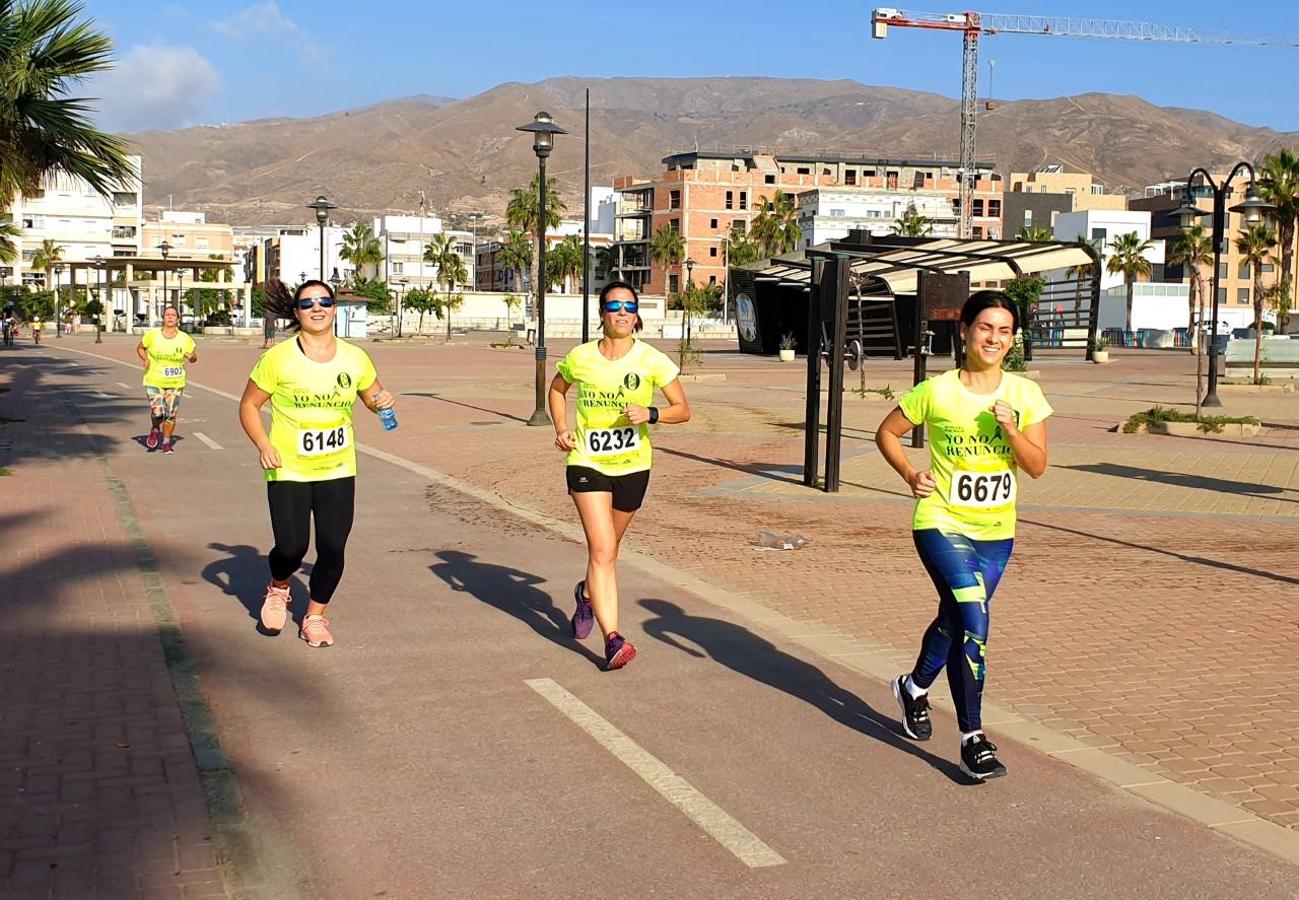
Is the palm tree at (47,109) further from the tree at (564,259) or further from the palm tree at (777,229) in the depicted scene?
the tree at (564,259)

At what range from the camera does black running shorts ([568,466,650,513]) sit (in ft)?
22.3

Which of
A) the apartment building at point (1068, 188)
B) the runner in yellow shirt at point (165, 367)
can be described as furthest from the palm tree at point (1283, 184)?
the apartment building at point (1068, 188)

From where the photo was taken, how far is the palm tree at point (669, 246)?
122000mm

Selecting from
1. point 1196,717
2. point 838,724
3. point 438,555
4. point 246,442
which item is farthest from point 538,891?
point 246,442

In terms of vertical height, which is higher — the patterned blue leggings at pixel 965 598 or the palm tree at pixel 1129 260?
the palm tree at pixel 1129 260

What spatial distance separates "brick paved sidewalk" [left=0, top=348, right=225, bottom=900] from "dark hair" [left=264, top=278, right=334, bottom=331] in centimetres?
186

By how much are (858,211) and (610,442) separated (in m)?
113

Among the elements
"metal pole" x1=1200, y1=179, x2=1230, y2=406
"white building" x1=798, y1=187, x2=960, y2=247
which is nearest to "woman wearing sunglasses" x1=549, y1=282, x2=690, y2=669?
"metal pole" x1=1200, y1=179, x2=1230, y2=406

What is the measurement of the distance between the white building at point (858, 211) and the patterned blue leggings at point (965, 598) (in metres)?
107

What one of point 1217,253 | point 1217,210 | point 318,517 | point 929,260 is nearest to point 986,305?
point 318,517

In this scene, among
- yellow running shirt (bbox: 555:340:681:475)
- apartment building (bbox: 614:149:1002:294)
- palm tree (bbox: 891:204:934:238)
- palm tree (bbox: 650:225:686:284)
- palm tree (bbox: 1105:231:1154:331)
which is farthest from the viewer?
apartment building (bbox: 614:149:1002:294)

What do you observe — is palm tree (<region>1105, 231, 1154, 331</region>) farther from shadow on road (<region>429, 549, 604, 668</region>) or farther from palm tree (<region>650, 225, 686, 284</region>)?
shadow on road (<region>429, 549, 604, 668</region>)

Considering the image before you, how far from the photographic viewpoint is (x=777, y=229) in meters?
106

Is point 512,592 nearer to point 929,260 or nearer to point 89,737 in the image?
point 89,737
